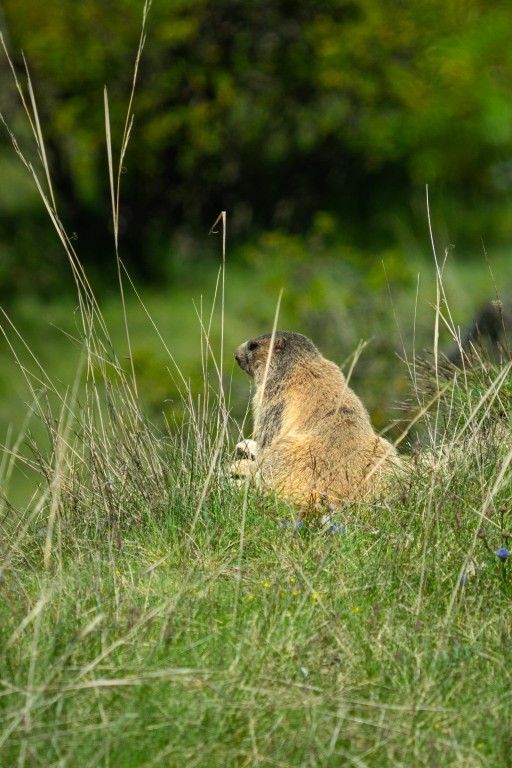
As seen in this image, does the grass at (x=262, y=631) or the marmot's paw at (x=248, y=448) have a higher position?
the grass at (x=262, y=631)

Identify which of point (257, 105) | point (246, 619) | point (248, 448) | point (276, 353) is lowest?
point (257, 105)

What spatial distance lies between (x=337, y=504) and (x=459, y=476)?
25.6 inches

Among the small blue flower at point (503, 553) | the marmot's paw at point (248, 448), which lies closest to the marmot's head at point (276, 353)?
the marmot's paw at point (248, 448)

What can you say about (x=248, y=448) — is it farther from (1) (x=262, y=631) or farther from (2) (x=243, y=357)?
(1) (x=262, y=631)

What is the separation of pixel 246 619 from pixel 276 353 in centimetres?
296

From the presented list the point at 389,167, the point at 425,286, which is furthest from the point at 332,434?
the point at 389,167

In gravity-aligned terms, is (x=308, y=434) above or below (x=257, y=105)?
above

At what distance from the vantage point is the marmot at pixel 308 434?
4.76 meters

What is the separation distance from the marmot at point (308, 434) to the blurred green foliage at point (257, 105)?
11.3 m

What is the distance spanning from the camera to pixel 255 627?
11.1 feet

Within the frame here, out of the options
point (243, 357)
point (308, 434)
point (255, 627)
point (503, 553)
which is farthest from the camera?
point (243, 357)

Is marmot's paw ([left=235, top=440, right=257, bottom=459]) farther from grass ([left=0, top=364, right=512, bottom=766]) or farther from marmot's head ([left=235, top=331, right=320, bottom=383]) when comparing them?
grass ([left=0, top=364, right=512, bottom=766])

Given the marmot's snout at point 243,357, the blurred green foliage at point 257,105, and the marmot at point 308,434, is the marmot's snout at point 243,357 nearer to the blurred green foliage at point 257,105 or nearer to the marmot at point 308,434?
the marmot at point 308,434

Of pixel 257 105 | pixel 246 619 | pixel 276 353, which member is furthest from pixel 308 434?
pixel 257 105
